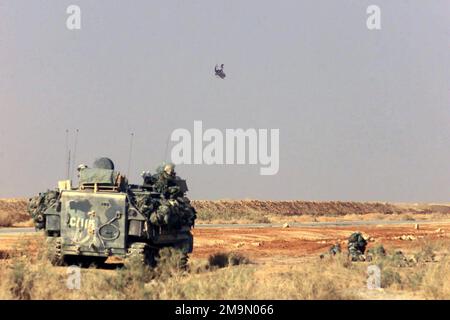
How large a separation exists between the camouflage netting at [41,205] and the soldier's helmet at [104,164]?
4.65 ft

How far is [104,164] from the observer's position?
20266 mm

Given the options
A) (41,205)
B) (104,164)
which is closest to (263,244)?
(104,164)

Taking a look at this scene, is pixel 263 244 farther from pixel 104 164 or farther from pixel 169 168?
pixel 104 164

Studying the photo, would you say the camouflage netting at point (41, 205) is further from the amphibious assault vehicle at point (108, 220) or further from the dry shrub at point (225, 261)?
the dry shrub at point (225, 261)

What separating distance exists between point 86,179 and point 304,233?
2597 centimetres

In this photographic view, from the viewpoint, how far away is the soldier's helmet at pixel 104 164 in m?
20.2

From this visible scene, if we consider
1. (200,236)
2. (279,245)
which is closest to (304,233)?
(200,236)

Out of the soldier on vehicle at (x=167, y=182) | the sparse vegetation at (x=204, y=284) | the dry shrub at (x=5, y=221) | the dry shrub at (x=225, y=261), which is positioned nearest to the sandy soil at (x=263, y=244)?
the dry shrub at (x=225, y=261)

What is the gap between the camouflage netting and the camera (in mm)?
19922

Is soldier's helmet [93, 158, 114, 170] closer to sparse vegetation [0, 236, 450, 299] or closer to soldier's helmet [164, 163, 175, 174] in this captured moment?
soldier's helmet [164, 163, 175, 174]

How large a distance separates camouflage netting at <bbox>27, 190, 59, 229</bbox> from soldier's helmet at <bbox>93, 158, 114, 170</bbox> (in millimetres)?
1418

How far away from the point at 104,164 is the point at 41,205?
2221 mm

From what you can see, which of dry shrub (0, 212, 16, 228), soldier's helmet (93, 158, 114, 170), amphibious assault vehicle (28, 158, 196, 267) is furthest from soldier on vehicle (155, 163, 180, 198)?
dry shrub (0, 212, 16, 228)
